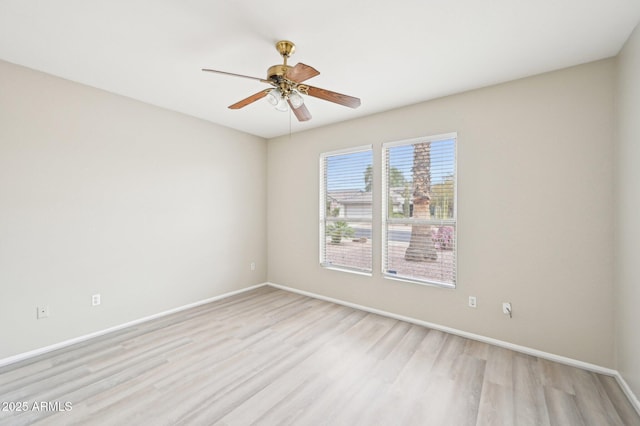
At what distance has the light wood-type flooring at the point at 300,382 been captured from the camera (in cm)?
184

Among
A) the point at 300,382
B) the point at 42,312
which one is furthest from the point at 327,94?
the point at 42,312

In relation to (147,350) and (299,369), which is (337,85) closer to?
(299,369)

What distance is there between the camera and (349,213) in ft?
13.3

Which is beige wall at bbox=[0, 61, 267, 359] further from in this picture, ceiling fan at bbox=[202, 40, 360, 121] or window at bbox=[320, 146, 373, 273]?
ceiling fan at bbox=[202, 40, 360, 121]

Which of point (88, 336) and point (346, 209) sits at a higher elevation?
point (346, 209)

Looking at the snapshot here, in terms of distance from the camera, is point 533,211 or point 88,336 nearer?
point 533,211

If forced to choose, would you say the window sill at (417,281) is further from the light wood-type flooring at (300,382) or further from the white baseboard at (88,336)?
the white baseboard at (88,336)

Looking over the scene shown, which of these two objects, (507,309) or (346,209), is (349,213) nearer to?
(346,209)

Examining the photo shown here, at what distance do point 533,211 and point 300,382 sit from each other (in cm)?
262

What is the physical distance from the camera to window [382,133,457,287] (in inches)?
123

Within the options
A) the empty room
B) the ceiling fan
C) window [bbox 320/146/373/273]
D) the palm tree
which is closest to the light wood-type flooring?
the empty room

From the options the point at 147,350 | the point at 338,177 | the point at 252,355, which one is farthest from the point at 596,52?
→ the point at 147,350

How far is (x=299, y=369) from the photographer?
239 cm

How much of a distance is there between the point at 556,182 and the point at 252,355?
3253 mm
